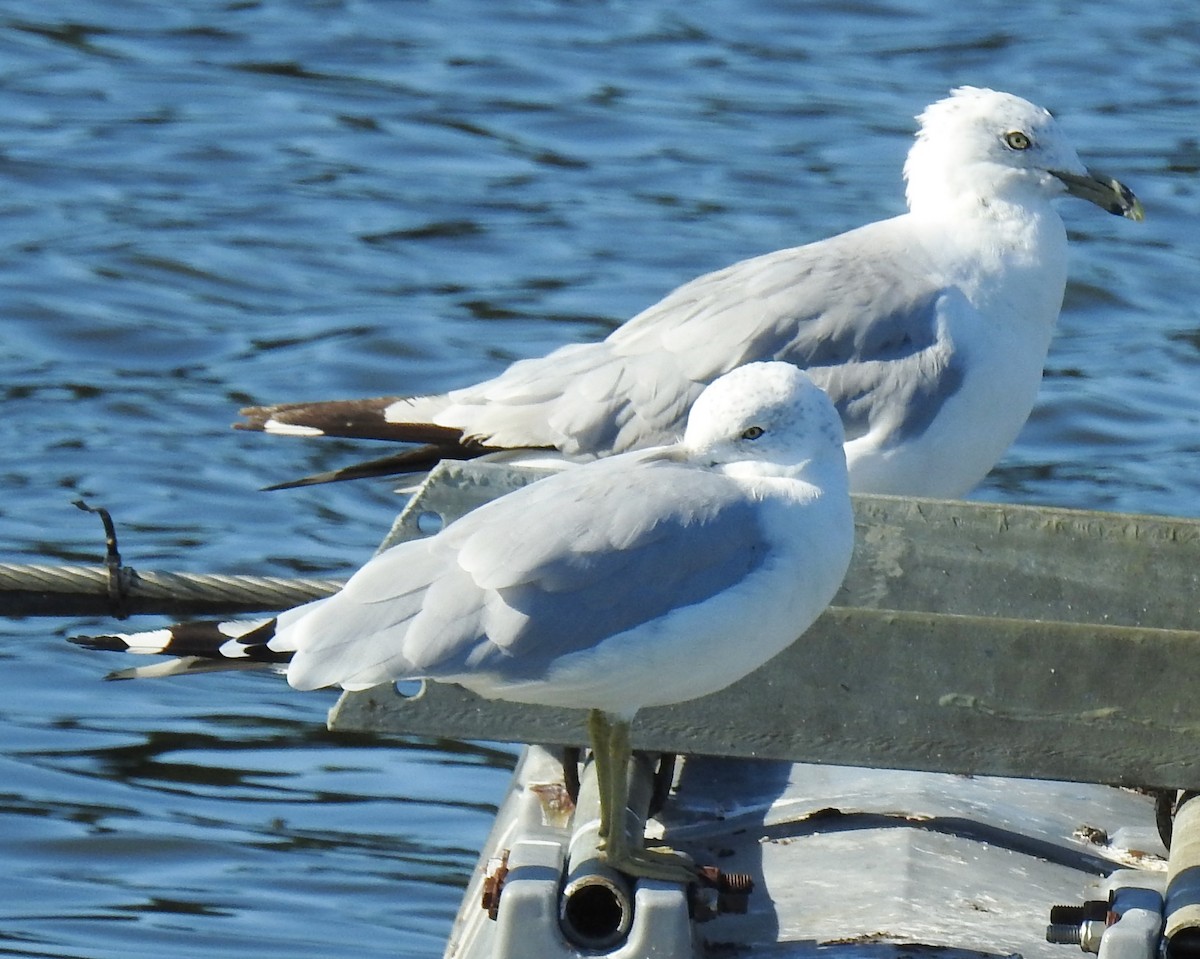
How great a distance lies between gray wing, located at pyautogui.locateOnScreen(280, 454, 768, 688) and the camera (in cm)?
335

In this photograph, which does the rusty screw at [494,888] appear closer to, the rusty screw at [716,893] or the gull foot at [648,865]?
the gull foot at [648,865]

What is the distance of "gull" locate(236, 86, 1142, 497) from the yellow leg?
147cm

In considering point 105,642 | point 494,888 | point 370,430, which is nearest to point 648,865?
point 494,888

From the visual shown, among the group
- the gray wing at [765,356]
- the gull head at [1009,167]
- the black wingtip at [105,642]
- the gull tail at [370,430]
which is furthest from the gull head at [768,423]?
the gull head at [1009,167]

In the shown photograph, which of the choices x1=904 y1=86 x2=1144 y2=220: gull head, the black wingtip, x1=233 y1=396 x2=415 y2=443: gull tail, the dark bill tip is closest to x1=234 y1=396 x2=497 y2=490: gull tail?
x1=233 y1=396 x2=415 y2=443: gull tail

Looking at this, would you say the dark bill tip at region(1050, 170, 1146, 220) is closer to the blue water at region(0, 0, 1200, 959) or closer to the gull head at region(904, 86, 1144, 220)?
the gull head at region(904, 86, 1144, 220)

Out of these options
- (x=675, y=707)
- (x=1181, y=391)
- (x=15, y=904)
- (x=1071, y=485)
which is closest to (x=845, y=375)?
(x=675, y=707)

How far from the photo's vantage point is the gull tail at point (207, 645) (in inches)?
143

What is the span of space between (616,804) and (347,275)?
800cm

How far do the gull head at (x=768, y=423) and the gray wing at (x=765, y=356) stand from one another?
140cm

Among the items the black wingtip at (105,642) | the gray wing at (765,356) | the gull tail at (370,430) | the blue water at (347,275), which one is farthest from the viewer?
the blue water at (347,275)

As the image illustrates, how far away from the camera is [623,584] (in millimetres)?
3404

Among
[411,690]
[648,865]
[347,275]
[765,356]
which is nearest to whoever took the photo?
[648,865]

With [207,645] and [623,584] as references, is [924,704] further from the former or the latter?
[207,645]
